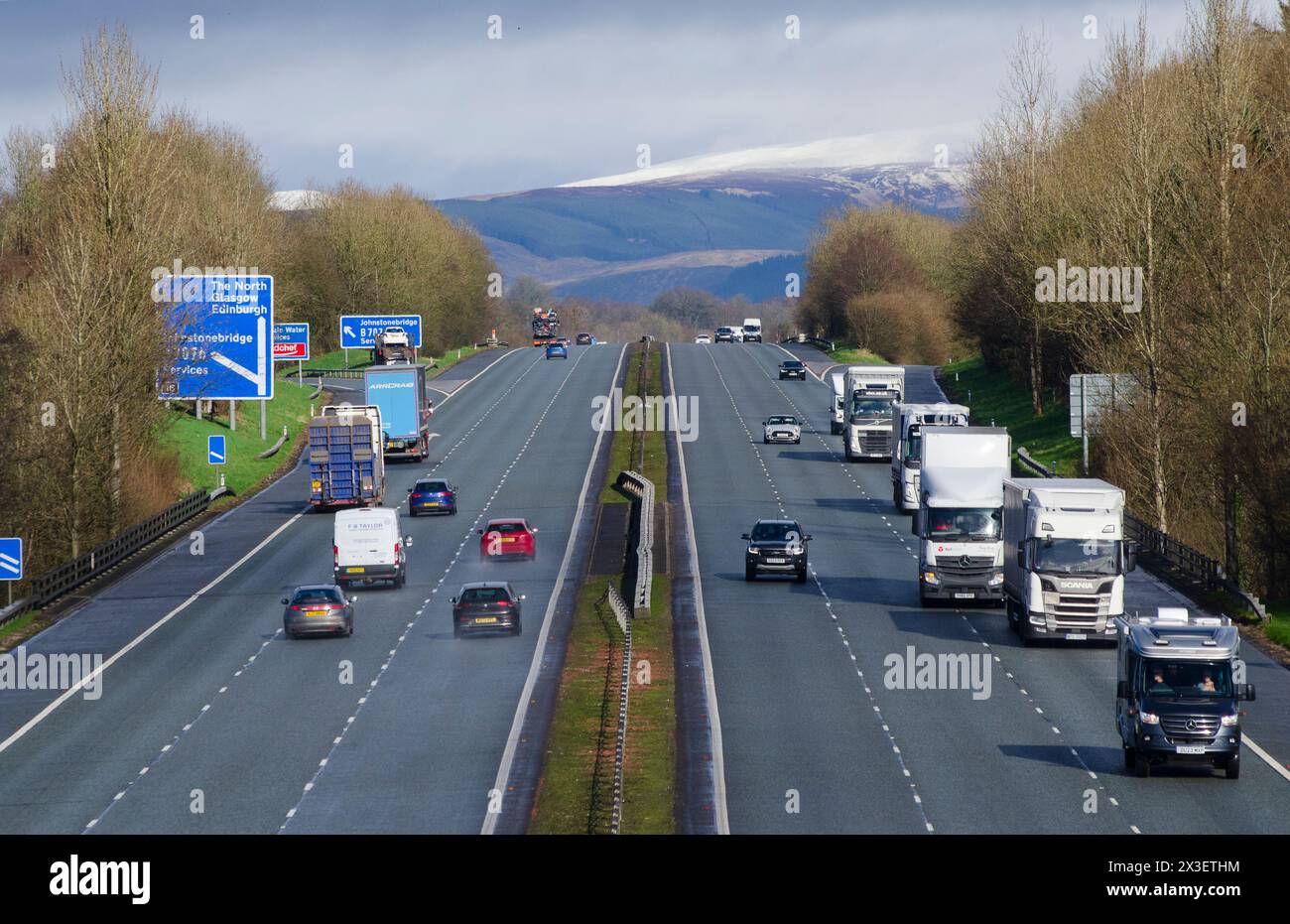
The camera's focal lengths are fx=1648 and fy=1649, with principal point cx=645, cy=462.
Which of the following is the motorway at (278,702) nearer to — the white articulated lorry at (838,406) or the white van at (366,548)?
the white van at (366,548)

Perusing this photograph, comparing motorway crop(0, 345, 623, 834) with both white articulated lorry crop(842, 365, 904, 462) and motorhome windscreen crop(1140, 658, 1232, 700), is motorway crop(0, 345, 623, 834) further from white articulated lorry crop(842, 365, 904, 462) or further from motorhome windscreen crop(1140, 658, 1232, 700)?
white articulated lorry crop(842, 365, 904, 462)

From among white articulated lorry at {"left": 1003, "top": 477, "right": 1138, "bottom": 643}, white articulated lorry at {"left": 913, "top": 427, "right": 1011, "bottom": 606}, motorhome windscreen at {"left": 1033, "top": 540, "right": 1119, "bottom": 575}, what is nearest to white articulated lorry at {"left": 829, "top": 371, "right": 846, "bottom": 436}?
white articulated lorry at {"left": 913, "top": 427, "right": 1011, "bottom": 606}

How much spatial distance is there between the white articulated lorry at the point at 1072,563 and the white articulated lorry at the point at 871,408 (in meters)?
37.0

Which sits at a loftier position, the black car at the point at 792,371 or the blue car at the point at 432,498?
the black car at the point at 792,371

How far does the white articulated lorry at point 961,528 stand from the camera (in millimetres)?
44469

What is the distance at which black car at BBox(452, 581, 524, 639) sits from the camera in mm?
41625

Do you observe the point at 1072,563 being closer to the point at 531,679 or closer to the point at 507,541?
the point at 531,679

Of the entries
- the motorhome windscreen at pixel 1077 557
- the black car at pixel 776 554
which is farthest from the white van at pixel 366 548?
the motorhome windscreen at pixel 1077 557

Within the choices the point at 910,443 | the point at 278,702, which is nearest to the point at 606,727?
the point at 278,702

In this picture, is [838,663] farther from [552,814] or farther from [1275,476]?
[1275,476]

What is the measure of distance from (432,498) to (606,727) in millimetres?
32013

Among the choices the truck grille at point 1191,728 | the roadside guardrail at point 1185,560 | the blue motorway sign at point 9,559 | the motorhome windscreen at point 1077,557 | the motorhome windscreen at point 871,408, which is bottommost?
the roadside guardrail at point 1185,560

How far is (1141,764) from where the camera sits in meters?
27.8

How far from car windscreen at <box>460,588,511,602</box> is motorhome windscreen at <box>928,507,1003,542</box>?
11.7m
